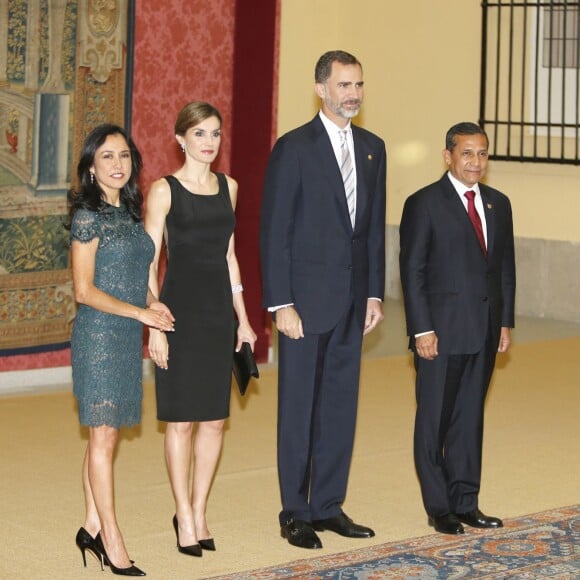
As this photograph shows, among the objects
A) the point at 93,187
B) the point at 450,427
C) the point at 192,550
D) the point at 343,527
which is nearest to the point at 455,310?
the point at 450,427

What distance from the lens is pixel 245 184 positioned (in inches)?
370

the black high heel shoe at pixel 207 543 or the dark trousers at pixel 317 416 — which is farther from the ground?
the dark trousers at pixel 317 416

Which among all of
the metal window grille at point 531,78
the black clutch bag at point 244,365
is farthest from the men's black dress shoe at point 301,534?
→ the metal window grille at point 531,78

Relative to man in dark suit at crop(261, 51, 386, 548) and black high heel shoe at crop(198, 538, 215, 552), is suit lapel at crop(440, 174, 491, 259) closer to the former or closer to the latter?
man in dark suit at crop(261, 51, 386, 548)

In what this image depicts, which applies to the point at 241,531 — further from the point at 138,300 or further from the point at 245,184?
the point at 245,184

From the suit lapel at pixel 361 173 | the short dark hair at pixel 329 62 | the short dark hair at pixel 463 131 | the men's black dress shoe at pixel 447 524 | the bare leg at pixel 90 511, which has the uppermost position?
the short dark hair at pixel 329 62

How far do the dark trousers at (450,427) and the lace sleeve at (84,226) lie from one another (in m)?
1.45

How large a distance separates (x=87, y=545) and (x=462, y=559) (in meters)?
1.34

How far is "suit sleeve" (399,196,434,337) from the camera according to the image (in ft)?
17.6

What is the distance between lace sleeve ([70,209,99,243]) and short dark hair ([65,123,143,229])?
21mm

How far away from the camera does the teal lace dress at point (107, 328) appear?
15.6 feet

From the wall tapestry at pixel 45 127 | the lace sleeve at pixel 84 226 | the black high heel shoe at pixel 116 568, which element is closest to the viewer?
the lace sleeve at pixel 84 226

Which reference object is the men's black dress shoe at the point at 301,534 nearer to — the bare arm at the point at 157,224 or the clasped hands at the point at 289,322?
the clasped hands at the point at 289,322

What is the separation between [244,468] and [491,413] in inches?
76.2
